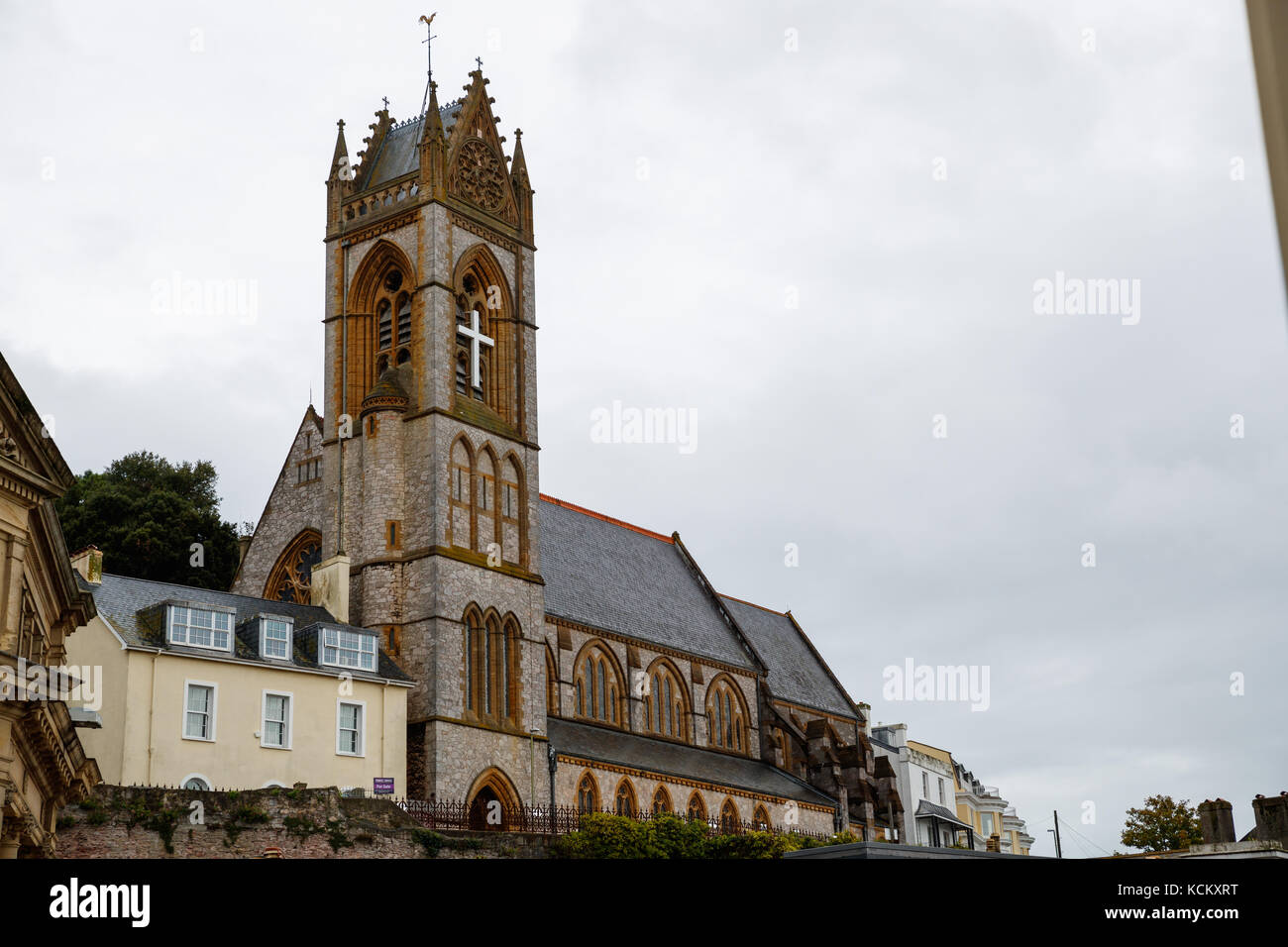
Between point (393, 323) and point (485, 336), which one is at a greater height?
point (393, 323)

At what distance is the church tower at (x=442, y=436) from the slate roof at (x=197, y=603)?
2.33 meters

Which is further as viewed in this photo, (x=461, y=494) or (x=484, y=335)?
(x=484, y=335)

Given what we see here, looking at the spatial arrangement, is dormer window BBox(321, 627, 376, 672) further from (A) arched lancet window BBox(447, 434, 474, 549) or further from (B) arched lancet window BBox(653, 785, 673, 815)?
(B) arched lancet window BBox(653, 785, 673, 815)

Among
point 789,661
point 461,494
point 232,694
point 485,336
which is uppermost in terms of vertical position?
point 485,336

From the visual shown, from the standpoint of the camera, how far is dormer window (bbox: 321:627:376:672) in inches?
1816

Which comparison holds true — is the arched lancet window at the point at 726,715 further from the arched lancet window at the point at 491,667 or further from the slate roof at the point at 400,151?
the slate roof at the point at 400,151

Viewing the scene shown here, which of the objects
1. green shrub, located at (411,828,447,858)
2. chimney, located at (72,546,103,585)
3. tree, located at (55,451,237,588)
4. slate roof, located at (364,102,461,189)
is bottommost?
green shrub, located at (411,828,447,858)

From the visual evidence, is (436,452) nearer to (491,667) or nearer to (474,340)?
(474,340)

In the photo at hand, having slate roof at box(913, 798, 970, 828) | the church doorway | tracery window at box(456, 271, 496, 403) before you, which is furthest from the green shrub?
slate roof at box(913, 798, 970, 828)

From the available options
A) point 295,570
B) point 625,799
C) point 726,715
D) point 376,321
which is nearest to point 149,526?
point 295,570

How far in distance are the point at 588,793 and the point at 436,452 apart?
13169 mm

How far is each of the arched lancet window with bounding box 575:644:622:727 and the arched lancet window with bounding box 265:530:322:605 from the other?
10803mm

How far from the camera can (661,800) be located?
57625mm
